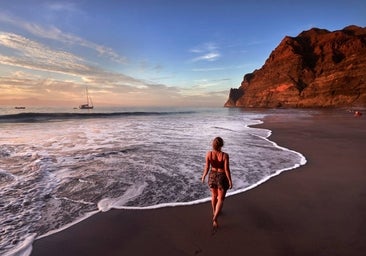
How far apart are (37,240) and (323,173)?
7.42 metres

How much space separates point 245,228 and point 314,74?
159m

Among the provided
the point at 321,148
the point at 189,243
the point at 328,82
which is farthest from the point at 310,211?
the point at 328,82

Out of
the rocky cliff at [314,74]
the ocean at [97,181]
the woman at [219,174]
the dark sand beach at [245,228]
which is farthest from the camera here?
the rocky cliff at [314,74]

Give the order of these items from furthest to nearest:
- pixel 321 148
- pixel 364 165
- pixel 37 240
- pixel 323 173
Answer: pixel 321 148, pixel 364 165, pixel 323 173, pixel 37 240

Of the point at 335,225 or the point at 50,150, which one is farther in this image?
the point at 50,150

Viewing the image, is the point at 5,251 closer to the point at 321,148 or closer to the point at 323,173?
the point at 323,173

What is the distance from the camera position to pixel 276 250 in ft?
12.8

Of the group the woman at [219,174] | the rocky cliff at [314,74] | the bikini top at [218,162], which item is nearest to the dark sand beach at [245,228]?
the woman at [219,174]

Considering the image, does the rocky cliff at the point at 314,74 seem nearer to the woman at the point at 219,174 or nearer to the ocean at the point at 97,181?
the ocean at the point at 97,181

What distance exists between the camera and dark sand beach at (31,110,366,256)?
3973 millimetres

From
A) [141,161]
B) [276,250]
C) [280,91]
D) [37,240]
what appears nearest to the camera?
[276,250]

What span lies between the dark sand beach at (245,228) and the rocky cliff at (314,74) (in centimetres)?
11377

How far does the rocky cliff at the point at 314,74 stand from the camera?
11519 cm

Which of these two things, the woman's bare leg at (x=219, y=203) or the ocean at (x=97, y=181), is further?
the ocean at (x=97, y=181)
